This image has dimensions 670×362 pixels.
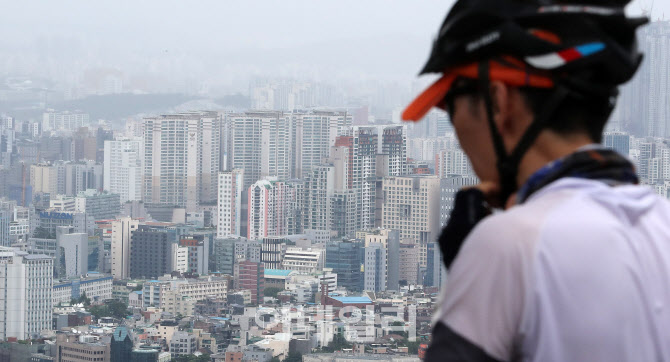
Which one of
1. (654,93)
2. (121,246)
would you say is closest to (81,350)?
(121,246)

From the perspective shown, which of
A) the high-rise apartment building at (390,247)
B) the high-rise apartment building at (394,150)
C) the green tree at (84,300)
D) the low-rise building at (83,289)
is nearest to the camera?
the low-rise building at (83,289)

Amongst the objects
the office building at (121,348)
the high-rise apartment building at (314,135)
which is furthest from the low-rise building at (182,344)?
the high-rise apartment building at (314,135)

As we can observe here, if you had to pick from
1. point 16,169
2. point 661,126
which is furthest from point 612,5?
point 16,169

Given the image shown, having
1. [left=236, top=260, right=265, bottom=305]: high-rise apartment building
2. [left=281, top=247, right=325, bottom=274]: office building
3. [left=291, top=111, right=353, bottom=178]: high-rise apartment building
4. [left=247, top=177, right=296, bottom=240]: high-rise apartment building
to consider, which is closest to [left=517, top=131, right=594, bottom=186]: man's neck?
[left=236, top=260, right=265, bottom=305]: high-rise apartment building

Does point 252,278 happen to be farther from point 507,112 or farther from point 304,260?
point 507,112

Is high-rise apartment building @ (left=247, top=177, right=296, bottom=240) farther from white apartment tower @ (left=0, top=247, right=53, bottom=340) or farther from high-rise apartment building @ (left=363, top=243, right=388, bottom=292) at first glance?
white apartment tower @ (left=0, top=247, right=53, bottom=340)

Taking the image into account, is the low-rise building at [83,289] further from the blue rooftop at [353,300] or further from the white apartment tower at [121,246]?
the blue rooftop at [353,300]

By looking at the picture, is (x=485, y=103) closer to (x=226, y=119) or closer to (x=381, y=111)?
(x=381, y=111)
